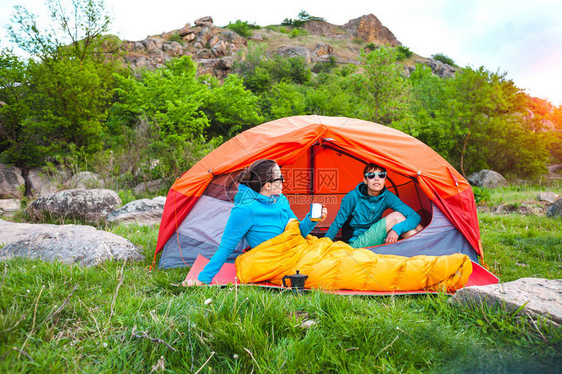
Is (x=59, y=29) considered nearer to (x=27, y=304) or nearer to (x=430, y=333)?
(x=27, y=304)

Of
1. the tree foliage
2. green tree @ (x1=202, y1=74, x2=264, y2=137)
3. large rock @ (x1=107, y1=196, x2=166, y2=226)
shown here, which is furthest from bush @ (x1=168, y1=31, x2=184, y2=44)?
large rock @ (x1=107, y1=196, x2=166, y2=226)

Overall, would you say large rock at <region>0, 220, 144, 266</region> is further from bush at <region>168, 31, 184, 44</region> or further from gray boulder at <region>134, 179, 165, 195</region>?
bush at <region>168, 31, 184, 44</region>

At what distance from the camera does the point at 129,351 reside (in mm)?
1546

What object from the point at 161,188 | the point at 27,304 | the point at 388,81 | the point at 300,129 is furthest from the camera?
the point at 388,81

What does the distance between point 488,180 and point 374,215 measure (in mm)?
12444

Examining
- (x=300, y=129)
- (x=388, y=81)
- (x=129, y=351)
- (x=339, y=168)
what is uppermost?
(x=388, y=81)

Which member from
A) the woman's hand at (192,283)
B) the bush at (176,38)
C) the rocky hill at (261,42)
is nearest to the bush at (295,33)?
the rocky hill at (261,42)

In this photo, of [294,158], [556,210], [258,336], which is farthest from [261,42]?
[258,336]

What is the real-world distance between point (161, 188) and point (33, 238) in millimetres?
6492

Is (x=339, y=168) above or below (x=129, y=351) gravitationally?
above

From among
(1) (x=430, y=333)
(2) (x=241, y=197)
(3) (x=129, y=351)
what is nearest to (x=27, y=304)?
(3) (x=129, y=351)

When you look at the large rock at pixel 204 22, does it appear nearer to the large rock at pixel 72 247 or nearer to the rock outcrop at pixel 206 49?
the rock outcrop at pixel 206 49

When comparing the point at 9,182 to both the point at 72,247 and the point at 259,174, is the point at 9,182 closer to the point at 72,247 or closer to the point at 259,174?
the point at 72,247

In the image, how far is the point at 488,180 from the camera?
13.8m
